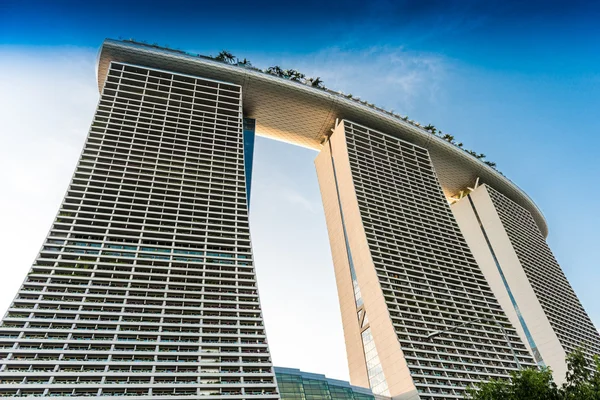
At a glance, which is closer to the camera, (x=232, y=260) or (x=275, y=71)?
(x=232, y=260)

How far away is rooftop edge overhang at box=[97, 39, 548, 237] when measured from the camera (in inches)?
2594

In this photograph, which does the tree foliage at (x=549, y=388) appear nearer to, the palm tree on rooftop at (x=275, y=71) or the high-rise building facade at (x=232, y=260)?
the high-rise building facade at (x=232, y=260)

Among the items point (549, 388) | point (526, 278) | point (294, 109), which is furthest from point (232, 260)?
→ point (526, 278)

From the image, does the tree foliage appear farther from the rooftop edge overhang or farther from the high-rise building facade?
the rooftop edge overhang

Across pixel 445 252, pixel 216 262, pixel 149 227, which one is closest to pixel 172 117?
pixel 149 227

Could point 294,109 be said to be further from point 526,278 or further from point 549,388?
point 549,388

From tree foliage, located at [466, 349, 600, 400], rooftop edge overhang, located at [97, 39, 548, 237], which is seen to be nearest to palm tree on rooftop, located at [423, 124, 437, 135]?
rooftop edge overhang, located at [97, 39, 548, 237]

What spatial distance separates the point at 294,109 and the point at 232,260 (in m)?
32.5

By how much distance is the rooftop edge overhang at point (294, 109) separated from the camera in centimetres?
6588

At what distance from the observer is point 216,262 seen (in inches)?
1907

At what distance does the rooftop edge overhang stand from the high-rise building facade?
0.96 feet

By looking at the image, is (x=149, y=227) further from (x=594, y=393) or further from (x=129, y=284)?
(x=594, y=393)

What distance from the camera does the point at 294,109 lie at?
7338 cm

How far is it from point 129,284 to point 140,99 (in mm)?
29716
